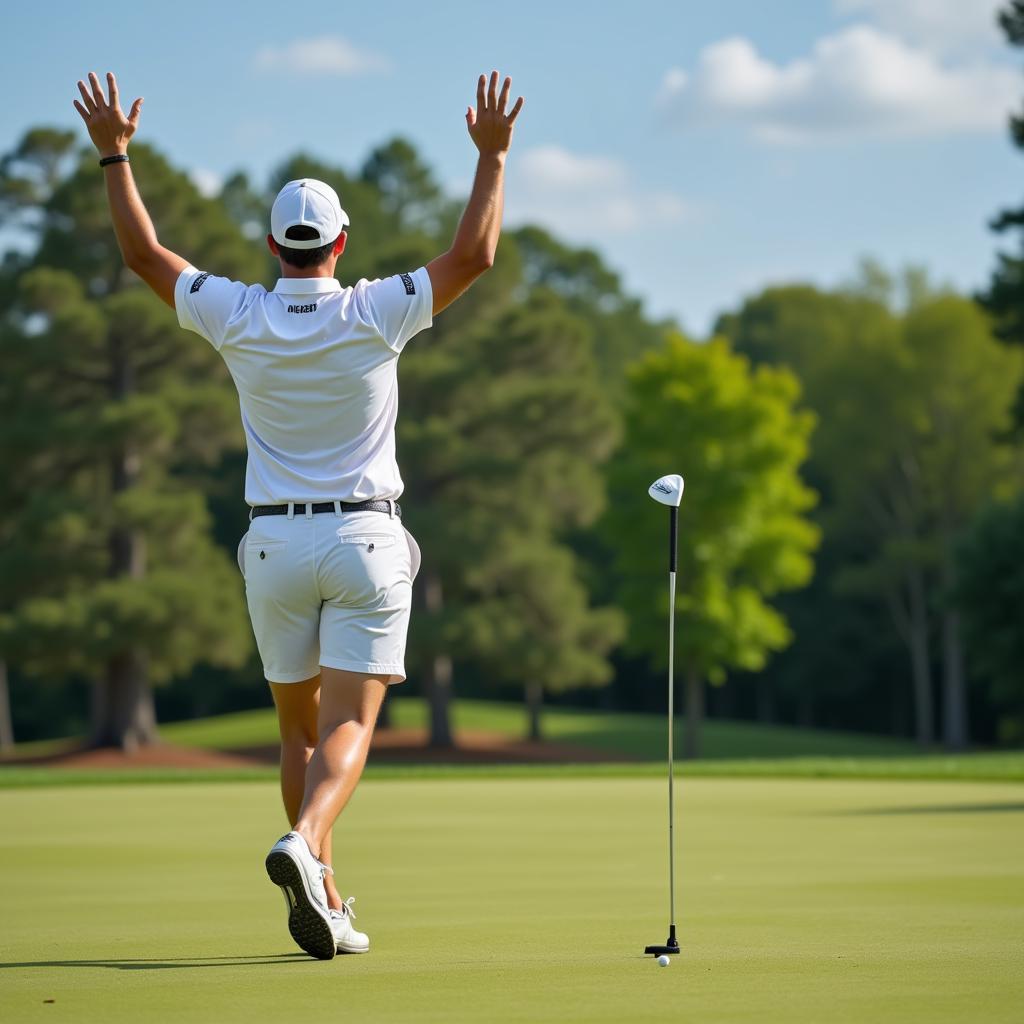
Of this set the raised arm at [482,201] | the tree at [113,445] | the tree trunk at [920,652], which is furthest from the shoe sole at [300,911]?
the tree trunk at [920,652]

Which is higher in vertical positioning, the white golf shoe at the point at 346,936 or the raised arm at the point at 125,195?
the raised arm at the point at 125,195

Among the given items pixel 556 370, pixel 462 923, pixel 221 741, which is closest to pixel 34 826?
pixel 462 923

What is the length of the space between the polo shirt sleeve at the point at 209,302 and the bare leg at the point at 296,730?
1.12 metres

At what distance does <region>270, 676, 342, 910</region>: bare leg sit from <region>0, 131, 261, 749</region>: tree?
32.8 metres

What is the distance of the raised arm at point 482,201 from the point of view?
555 centimetres

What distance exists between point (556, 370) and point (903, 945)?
131ft

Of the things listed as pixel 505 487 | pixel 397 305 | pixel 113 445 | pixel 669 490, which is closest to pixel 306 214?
pixel 397 305

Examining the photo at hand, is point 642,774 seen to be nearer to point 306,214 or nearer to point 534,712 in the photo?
point 306,214

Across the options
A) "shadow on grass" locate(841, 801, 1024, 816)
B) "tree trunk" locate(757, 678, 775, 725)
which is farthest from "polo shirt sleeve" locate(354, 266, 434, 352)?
"tree trunk" locate(757, 678, 775, 725)

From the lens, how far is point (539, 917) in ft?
22.2

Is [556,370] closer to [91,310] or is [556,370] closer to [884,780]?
[91,310]

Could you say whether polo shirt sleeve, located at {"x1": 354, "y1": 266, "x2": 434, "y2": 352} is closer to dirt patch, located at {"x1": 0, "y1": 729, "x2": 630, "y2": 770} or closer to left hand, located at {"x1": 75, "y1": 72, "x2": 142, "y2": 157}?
left hand, located at {"x1": 75, "y1": 72, "x2": 142, "y2": 157}

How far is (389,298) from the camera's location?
5.57 m

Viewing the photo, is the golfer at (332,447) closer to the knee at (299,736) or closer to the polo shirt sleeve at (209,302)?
the polo shirt sleeve at (209,302)
